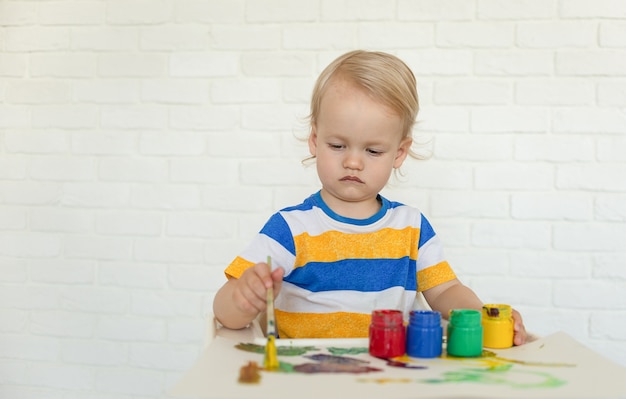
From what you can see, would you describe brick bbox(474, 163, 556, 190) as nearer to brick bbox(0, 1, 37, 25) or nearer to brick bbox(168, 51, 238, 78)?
brick bbox(168, 51, 238, 78)

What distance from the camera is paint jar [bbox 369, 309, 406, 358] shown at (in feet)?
3.28

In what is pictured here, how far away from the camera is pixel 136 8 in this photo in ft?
7.27

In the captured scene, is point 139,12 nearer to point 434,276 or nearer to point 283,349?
point 434,276

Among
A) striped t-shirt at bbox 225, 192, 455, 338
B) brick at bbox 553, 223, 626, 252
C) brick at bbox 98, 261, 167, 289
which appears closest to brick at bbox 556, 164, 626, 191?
brick at bbox 553, 223, 626, 252

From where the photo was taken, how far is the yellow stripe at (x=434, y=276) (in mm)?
1411

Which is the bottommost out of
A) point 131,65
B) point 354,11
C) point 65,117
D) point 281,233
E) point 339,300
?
point 339,300

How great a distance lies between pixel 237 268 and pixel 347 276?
0.67ft

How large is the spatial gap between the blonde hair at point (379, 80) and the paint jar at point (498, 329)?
426 millimetres

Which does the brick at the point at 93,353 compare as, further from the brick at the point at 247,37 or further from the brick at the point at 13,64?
the brick at the point at 247,37

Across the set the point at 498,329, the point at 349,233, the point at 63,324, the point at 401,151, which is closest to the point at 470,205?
the point at 401,151

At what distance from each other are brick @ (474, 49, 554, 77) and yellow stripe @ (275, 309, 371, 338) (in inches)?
41.0

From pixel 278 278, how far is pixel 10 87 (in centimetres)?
158

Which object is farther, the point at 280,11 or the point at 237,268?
the point at 280,11

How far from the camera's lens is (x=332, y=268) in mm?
1334
